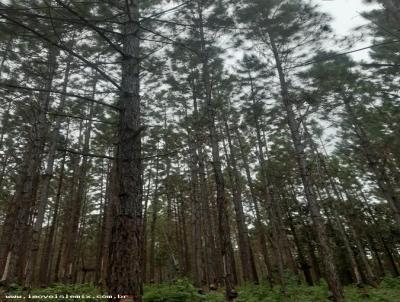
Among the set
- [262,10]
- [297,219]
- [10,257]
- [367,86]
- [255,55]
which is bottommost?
[10,257]


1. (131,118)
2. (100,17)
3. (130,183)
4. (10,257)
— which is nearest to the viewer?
(130,183)

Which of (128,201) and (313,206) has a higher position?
(313,206)

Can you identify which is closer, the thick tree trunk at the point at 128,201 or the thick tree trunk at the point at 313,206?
the thick tree trunk at the point at 128,201

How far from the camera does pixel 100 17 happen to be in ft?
16.7

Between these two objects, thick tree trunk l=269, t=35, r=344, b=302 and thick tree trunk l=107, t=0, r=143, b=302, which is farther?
thick tree trunk l=269, t=35, r=344, b=302

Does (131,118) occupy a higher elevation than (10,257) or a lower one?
higher

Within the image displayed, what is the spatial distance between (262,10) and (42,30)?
8.24 metres

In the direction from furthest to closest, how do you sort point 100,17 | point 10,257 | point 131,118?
1. point 10,257
2. point 100,17
3. point 131,118

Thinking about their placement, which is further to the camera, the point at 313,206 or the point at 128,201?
the point at 313,206

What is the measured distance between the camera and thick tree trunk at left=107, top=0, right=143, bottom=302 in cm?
294

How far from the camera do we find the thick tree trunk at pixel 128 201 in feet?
9.64

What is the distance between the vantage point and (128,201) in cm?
329

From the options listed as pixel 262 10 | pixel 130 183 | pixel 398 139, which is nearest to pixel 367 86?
pixel 398 139

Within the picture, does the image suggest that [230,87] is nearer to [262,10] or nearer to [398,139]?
[262,10]
